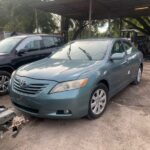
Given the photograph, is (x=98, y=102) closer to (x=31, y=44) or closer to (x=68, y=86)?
(x=68, y=86)

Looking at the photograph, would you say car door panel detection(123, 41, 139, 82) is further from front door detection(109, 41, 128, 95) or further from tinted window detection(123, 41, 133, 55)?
front door detection(109, 41, 128, 95)

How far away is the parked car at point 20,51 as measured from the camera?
5.18 meters

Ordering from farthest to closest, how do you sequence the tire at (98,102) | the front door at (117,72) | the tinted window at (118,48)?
the tinted window at (118,48) → the front door at (117,72) → the tire at (98,102)

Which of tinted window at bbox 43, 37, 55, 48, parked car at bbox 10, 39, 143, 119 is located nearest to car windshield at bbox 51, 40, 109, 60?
parked car at bbox 10, 39, 143, 119

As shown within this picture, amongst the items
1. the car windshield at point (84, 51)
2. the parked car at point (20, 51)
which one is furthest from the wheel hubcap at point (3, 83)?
the car windshield at point (84, 51)

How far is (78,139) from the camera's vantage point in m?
3.08

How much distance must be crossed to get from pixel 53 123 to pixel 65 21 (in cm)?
1548

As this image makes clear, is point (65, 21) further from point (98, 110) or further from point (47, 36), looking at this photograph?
point (98, 110)

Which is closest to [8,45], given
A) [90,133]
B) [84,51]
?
[84,51]

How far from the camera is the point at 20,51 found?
5602 mm

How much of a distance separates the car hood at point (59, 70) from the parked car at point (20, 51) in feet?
5.06

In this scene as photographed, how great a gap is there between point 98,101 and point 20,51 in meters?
2.94

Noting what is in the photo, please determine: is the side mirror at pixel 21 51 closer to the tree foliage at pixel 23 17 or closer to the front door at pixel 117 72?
the front door at pixel 117 72

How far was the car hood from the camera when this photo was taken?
329 cm
